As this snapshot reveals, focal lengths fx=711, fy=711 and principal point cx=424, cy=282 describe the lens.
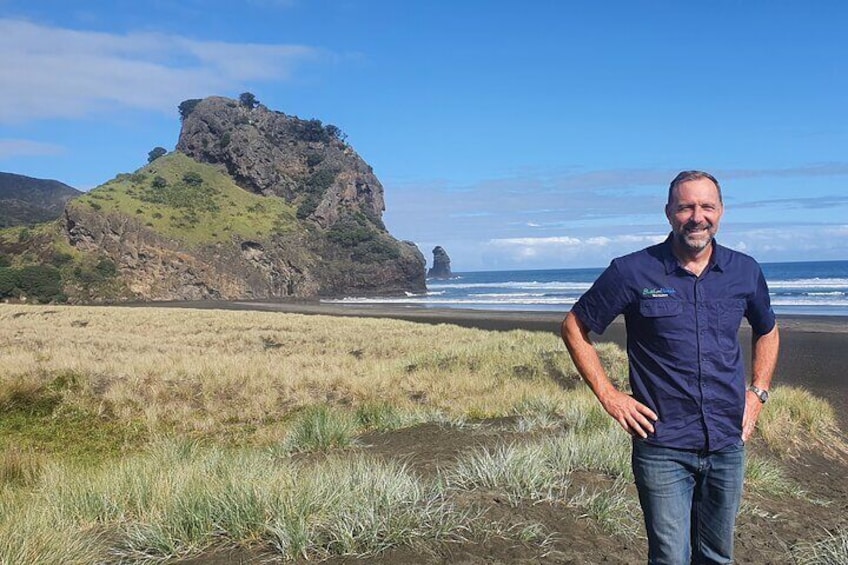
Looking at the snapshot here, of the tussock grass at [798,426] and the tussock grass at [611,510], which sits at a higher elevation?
the tussock grass at [611,510]

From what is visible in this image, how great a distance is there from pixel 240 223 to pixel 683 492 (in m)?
99.2

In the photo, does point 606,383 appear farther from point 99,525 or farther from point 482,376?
point 482,376

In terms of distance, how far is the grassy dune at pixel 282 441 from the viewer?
183 inches

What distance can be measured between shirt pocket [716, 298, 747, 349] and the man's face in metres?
0.29

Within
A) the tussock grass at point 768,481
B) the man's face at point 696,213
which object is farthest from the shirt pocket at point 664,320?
the tussock grass at point 768,481

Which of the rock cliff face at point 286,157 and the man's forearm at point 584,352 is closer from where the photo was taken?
the man's forearm at point 584,352

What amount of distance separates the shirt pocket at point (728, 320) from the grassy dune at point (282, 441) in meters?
2.12

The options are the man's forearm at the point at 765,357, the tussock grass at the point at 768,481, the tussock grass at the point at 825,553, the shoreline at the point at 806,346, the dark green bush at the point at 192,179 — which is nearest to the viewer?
the man's forearm at the point at 765,357

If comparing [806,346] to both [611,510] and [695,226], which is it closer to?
[611,510]

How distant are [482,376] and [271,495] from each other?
473 inches

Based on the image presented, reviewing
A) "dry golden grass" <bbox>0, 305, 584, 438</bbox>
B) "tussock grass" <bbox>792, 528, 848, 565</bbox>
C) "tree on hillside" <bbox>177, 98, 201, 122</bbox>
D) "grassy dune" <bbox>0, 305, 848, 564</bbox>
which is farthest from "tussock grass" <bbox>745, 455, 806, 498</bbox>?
"tree on hillside" <bbox>177, 98, 201, 122</bbox>

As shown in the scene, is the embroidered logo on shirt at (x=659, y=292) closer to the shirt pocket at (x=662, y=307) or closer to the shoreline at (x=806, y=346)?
the shirt pocket at (x=662, y=307)

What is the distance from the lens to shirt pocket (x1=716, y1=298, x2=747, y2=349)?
132 inches

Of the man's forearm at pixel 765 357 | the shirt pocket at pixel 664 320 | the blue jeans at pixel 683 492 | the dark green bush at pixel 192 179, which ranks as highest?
the dark green bush at pixel 192 179
